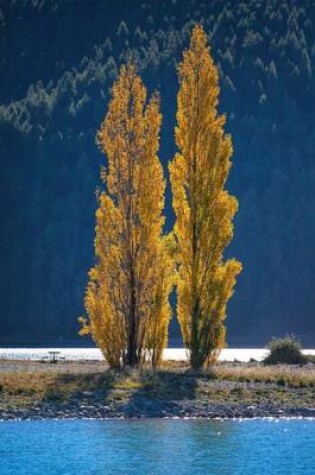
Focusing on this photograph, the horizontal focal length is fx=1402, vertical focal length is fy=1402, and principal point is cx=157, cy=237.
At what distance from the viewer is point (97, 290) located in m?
47.0

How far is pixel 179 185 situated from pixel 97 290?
201 inches

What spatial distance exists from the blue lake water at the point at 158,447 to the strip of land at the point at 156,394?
127cm

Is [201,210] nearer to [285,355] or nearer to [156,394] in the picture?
[156,394]

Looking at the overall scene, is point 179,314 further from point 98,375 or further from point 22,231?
point 22,231

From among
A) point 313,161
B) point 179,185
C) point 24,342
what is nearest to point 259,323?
point 24,342

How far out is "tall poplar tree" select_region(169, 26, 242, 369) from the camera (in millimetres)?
47938

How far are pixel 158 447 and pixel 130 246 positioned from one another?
14.8 m

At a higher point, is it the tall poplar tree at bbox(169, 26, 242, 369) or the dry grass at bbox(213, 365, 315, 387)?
the tall poplar tree at bbox(169, 26, 242, 369)

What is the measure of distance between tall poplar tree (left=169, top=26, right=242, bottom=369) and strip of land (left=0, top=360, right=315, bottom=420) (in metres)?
1.96

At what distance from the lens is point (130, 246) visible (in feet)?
157

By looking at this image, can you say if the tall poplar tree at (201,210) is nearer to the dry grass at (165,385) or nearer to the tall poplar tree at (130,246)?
the tall poplar tree at (130,246)

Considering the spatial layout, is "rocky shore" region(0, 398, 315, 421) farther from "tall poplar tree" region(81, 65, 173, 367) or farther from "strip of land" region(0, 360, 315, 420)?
"tall poplar tree" region(81, 65, 173, 367)

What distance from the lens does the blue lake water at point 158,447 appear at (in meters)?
31.0

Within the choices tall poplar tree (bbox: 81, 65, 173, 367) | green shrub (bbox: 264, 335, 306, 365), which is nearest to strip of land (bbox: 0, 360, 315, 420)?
tall poplar tree (bbox: 81, 65, 173, 367)
